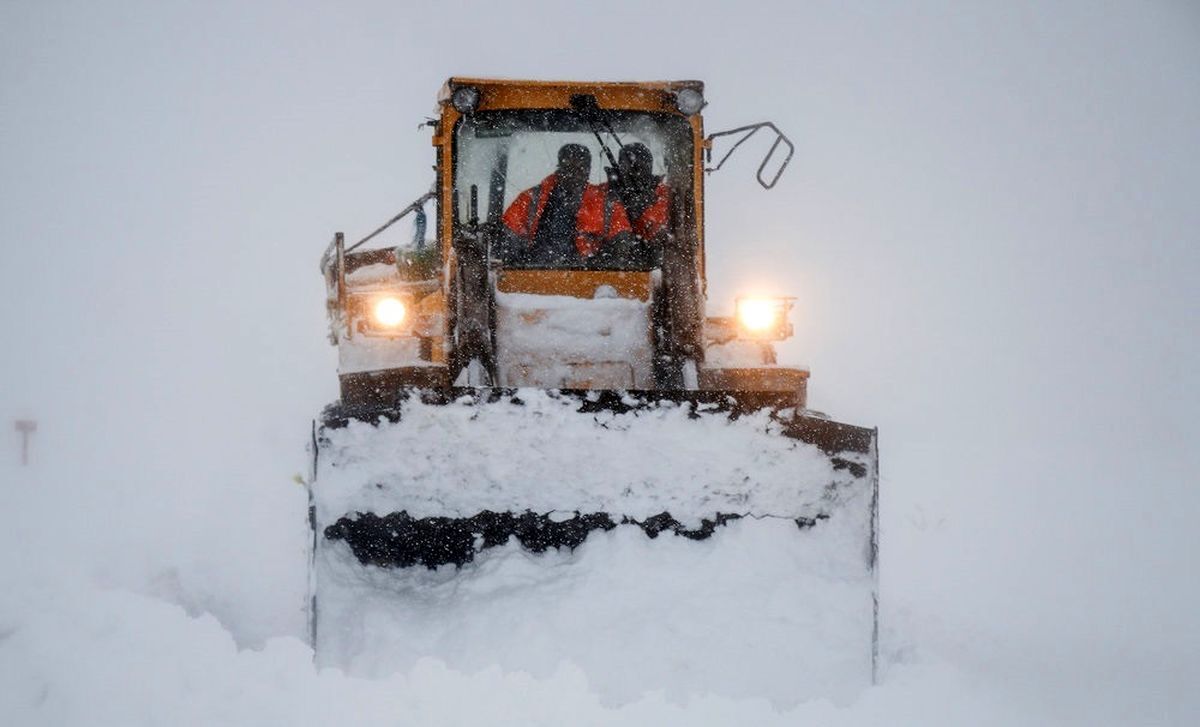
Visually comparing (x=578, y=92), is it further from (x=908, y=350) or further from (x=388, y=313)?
(x=908, y=350)

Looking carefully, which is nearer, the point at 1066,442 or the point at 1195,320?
the point at 1066,442

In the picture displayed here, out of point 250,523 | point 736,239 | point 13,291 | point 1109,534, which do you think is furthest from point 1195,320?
point 13,291

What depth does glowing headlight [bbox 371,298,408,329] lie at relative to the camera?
414cm

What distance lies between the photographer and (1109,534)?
246 inches

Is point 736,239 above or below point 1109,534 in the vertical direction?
above

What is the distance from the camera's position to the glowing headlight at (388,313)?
4.14m

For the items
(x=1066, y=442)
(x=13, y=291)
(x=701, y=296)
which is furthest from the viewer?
(x=13, y=291)

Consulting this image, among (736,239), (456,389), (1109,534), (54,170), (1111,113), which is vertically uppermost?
(54,170)

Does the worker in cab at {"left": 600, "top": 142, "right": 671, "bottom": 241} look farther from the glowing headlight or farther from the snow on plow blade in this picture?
the snow on plow blade

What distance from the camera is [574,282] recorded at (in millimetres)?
4625

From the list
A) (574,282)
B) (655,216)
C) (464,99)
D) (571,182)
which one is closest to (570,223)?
(571,182)

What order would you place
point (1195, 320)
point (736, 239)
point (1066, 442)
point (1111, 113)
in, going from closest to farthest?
point (1066, 442), point (1195, 320), point (736, 239), point (1111, 113)

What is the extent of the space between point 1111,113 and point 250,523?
30.9 metres

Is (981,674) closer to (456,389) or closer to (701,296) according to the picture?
(701,296)
